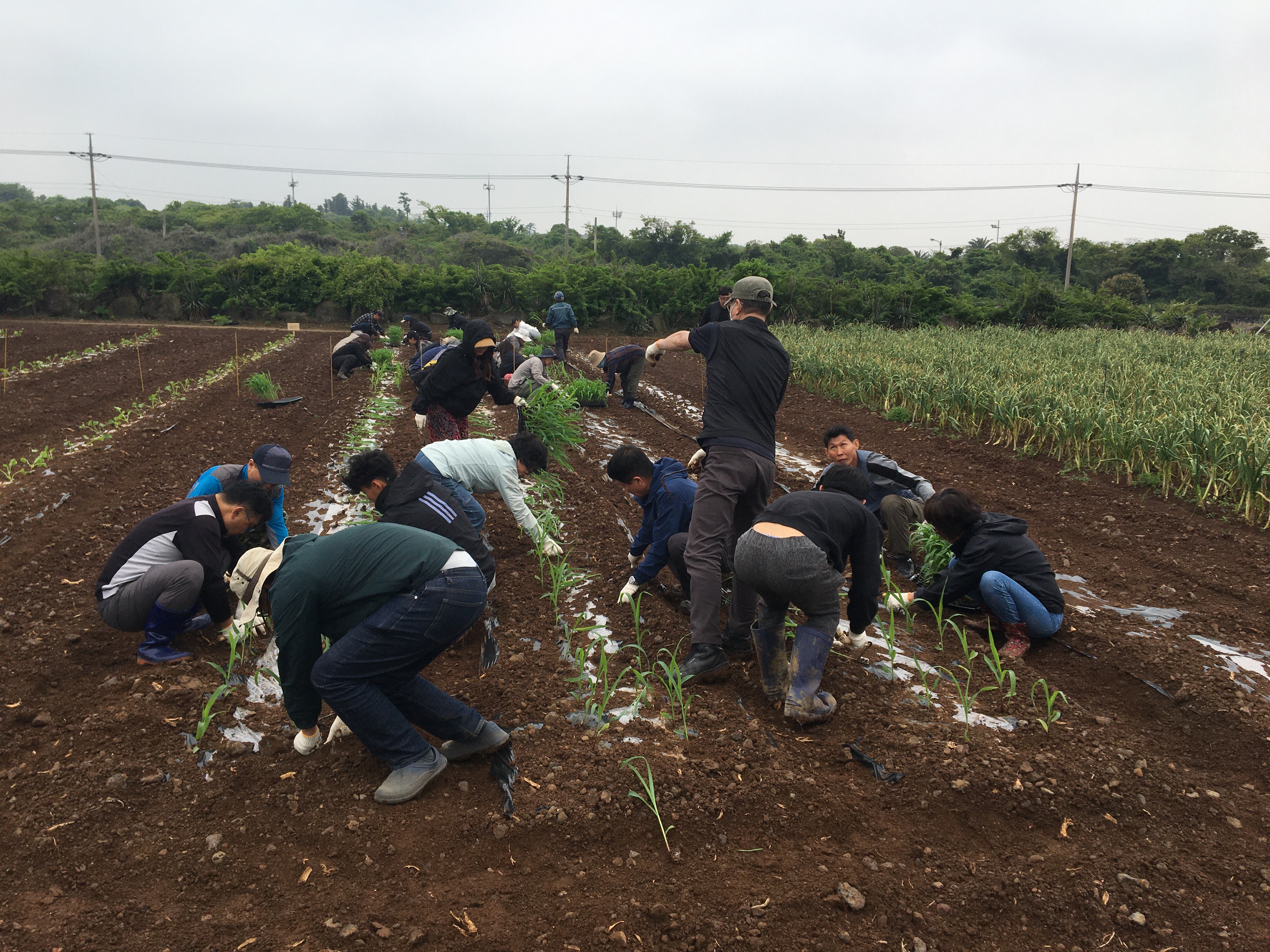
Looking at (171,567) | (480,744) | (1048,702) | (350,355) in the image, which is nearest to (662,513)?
(480,744)

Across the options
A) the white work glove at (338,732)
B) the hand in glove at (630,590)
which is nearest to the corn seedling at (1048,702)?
the hand in glove at (630,590)

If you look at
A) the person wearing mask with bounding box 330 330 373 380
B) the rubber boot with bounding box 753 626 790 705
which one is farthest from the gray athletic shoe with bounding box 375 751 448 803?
the person wearing mask with bounding box 330 330 373 380

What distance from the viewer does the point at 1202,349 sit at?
14570 millimetres

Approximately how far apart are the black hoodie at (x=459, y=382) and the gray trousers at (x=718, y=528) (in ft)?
7.62

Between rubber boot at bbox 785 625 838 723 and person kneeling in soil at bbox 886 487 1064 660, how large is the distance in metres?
0.96

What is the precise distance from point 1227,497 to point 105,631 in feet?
25.3

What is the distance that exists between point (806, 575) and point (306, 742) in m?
1.99

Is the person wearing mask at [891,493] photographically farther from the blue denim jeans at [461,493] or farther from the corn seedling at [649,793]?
the corn seedling at [649,793]

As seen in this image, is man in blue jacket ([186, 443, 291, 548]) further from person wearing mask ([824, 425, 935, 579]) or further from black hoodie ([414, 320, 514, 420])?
person wearing mask ([824, 425, 935, 579])

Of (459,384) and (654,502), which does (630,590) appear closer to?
(654,502)

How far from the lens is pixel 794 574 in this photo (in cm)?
279

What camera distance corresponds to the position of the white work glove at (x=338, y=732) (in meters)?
2.85

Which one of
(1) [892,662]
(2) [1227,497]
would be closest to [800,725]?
(1) [892,662]

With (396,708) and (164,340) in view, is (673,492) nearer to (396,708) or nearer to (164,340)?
(396,708)
